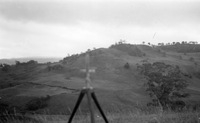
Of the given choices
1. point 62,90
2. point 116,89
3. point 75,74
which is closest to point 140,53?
point 75,74

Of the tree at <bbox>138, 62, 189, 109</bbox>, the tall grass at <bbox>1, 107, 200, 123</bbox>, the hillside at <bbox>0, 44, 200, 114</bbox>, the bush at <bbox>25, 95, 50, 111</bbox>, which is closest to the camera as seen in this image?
the tall grass at <bbox>1, 107, 200, 123</bbox>

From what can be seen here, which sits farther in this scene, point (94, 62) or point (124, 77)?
point (94, 62)

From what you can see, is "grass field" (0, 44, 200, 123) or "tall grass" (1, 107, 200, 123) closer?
"tall grass" (1, 107, 200, 123)

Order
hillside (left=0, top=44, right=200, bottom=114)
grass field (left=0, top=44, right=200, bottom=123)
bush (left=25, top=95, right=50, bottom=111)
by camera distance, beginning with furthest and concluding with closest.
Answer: hillside (left=0, top=44, right=200, bottom=114)
grass field (left=0, top=44, right=200, bottom=123)
bush (left=25, top=95, right=50, bottom=111)

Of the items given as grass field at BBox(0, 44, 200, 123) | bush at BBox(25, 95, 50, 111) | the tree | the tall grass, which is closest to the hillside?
grass field at BBox(0, 44, 200, 123)

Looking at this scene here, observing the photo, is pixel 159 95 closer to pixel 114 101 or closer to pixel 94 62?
pixel 114 101

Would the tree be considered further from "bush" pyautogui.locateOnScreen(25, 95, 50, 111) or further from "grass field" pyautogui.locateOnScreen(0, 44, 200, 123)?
"bush" pyautogui.locateOnScreen(25, 95, 50, 111)

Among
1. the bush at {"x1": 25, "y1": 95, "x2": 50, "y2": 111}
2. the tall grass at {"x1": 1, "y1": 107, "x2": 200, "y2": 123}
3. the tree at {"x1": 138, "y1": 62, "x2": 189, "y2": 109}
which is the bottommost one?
the bush at {"x1": 25, "y1": 95, "x2": 50, "y2": 111}

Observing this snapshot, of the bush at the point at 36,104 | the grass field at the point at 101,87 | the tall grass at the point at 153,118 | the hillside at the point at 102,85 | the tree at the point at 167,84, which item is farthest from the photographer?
the hillside at the point at 102,85

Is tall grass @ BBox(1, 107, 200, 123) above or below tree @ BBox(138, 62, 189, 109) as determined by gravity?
above

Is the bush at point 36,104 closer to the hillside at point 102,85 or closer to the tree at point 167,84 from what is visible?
the hillside at point 102,85

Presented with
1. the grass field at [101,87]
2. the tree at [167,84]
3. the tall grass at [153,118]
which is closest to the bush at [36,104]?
the grass field at [101,87]
